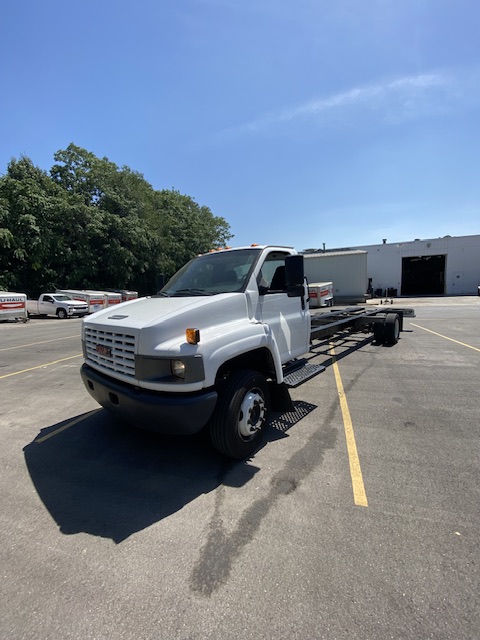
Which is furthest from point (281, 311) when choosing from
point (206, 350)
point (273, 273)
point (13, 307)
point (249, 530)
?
point (13, 307)

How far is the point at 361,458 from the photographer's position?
3.50m

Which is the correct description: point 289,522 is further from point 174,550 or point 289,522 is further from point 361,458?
point 361,458

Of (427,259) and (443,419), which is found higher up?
(427,259)

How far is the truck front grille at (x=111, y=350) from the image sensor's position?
311 centimetres

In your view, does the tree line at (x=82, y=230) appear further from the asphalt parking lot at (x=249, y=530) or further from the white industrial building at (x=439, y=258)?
the asphalt parking lot at (x=249, y=530)

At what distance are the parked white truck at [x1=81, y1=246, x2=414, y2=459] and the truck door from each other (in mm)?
14

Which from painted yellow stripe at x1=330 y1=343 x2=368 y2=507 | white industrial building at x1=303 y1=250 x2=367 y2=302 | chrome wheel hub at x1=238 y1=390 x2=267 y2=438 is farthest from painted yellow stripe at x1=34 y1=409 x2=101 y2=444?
white industrial building at x1=303 y1=250 x2=367 y2=302

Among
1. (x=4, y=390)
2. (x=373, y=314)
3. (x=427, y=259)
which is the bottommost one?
(x=4, y=390)

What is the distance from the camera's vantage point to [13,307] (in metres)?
22.2

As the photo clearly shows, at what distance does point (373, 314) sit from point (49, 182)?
1205 inches

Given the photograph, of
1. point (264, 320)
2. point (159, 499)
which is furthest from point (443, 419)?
point (159, 499)

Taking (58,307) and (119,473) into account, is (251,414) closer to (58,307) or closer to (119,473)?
(119,473)

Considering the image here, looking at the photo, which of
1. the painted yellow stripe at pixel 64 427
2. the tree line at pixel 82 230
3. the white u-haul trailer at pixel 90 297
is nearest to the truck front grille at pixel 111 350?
the painted yellow stripe at pixel 64 427

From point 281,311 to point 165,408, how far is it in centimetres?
216
